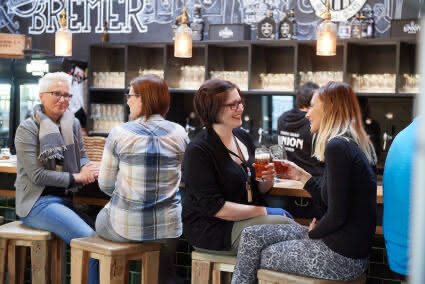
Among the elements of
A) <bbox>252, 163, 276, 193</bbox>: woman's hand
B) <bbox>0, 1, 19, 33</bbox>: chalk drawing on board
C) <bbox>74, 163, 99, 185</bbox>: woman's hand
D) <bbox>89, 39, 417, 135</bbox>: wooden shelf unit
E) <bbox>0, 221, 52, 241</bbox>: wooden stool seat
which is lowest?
<bbox>0, 221, 52, 241</bbox>: wooden stool seat

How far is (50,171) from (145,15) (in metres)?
4.84

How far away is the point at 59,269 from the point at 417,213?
11.2 ft

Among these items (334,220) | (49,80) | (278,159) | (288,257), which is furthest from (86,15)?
(334,220)

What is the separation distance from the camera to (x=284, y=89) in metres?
7.19

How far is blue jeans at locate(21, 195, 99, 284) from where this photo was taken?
386cm

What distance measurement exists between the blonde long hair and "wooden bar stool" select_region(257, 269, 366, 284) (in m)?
0.55

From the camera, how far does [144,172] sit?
3.38 metres

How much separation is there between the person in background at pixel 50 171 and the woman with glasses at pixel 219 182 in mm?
848

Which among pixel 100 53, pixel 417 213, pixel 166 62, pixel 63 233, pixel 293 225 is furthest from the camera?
pixel 100 53

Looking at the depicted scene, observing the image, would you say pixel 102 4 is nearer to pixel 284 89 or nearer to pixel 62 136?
pixel 284 89

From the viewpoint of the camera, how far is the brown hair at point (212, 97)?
3.29 meters

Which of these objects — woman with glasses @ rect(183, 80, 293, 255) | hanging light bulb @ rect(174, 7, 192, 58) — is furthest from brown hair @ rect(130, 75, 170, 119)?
hanging light bulb @ rect(174, 7, 192, 58)

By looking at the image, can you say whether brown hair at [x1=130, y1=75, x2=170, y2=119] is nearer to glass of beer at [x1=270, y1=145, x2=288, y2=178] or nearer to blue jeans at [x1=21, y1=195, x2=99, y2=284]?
glass of beer at [x1=270, y1=145, x2=288, y2=178]

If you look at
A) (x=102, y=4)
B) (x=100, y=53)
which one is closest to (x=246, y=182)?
(x=100, y=53)
